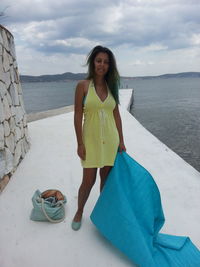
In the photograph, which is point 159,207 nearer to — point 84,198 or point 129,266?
point 129,266

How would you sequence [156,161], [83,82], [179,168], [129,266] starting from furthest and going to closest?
[156,161] → [179,168] → [83,82] → [129,266]

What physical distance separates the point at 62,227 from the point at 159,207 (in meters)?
0.98

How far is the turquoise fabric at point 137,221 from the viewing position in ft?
6.13

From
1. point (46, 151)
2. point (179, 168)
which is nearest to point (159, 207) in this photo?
point (179, 168)

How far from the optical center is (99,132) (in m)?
2.09

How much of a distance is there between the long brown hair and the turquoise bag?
127cm

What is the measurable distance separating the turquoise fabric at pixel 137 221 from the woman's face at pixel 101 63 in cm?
77

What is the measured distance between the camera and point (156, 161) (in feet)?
14.1

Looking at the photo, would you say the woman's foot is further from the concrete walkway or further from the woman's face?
the woman's face

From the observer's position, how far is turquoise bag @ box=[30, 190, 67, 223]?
2451mm

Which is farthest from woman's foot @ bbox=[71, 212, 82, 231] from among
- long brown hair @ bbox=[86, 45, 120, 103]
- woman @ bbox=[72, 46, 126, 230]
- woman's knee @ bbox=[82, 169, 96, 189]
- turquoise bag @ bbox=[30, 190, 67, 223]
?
long brown hair @ bbox=[86, 45, 120, 103]

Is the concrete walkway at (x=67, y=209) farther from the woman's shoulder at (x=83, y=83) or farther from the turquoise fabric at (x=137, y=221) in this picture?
the woman's shoulder at (x=83, y=83)

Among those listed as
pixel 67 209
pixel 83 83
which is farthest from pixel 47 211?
pixel 83 83

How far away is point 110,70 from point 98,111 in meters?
0.39
